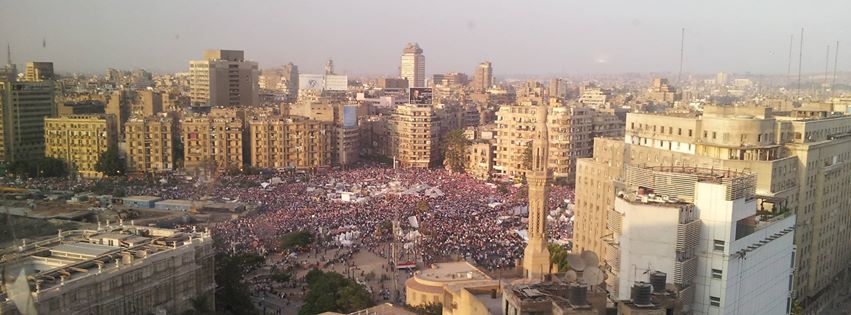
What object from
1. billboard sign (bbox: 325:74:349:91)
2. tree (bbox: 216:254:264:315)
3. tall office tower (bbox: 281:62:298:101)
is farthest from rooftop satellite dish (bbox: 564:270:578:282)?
billboard sign (bbox: 325:74:349:91)

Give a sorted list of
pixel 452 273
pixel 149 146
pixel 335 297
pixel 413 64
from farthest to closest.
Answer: pixel 413 64 < pixel 149 146 < pixel 452 273 < pixel 335 297

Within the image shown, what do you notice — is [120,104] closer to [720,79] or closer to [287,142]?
[287,142]

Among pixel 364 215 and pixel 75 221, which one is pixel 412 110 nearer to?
pixel 364 215

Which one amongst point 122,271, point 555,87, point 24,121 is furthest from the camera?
point 555,87

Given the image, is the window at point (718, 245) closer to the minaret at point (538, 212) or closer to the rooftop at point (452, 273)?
the minaret at point (538, 212)

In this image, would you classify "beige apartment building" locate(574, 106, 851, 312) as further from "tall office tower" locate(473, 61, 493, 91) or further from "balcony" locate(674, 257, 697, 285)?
"tall office tower" locate(473, 61, 493, 91)

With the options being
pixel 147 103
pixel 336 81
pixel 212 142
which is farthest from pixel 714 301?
pixel 336 81
